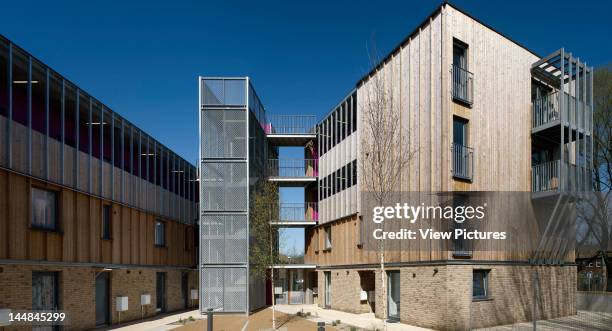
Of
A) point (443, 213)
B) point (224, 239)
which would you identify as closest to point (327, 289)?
point (224, 239)

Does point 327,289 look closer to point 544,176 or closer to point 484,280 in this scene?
point 484,280

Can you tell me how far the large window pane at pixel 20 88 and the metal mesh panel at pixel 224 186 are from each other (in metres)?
9.79

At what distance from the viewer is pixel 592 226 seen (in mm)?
21500

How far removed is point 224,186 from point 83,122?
750 cm

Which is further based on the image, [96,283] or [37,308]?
[96,283]

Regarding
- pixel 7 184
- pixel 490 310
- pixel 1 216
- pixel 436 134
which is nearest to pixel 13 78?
pixel 7 184

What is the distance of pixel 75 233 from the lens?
15.9 meters

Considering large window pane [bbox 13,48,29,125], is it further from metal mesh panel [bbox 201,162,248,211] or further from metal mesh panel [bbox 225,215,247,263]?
metal mesh panel [bbox 225,215,247,263]

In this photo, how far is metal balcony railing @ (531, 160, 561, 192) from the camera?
62.9 feet

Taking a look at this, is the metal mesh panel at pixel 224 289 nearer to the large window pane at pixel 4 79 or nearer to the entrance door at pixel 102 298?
the entrance door at pixel 102 298

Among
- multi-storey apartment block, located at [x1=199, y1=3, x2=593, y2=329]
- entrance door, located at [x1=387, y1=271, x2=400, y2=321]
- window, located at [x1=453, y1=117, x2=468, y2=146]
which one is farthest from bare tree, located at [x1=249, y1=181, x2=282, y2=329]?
window, located at [x1=453, y1=117, x2=468, y2=146]

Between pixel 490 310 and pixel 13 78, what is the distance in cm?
1765

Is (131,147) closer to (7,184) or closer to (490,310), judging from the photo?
(7,184)

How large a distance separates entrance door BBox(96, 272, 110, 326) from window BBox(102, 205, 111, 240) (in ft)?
5.15
